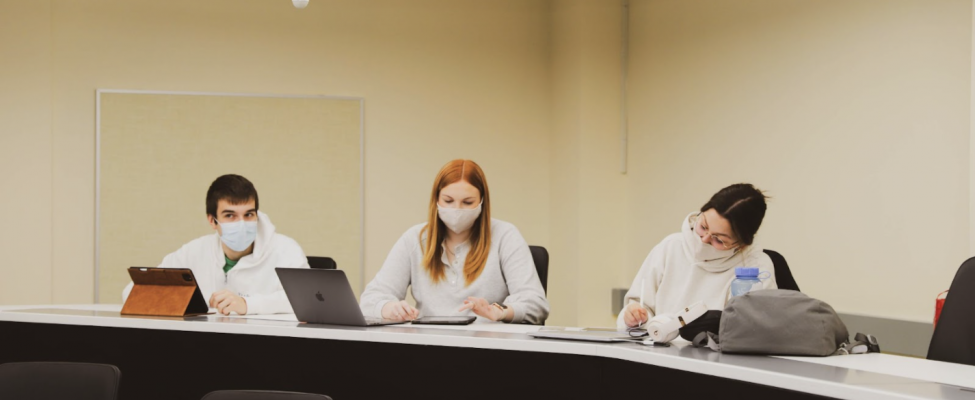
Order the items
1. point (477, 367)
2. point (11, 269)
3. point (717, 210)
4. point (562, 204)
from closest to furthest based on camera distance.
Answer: point (477, 367)
point (717, 210)
point (11, 269)
point (562, 204)

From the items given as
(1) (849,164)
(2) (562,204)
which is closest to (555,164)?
(2) (562,204)

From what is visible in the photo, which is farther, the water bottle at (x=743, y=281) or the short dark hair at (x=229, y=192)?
the short dark hair at (x=229, y=192)

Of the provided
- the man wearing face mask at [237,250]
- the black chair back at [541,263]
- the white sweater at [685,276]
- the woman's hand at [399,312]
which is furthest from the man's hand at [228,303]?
the white sweater at [685,276]

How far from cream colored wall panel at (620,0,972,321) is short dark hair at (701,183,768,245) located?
986 millimetres

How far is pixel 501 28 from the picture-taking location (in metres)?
5.87

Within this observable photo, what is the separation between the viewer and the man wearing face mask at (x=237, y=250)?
3395 mm

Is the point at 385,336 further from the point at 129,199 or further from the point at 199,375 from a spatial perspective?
the point at 129,199

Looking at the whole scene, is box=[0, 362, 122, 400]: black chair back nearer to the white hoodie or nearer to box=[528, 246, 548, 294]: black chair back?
the white hoodie

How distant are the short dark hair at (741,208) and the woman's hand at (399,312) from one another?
979 millimetres

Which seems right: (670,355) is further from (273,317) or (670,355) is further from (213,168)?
(213,168)

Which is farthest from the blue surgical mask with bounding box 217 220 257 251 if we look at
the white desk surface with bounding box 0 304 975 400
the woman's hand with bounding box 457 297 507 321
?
the woman's hand with bounding box 457 297 507 321

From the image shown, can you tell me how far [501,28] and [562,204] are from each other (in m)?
1.17

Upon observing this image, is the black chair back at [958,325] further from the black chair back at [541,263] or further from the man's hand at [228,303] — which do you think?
the man's hand at [228,303]

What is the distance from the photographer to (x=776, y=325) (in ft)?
6.57
